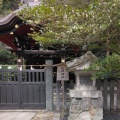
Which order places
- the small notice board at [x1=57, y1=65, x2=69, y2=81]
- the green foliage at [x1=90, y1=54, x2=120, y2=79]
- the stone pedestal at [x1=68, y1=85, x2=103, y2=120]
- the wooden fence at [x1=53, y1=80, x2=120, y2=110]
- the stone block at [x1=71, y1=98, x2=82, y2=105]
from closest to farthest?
the green foliage at [x1=90, y1=54, x2=120, y2=79], the stone pedestal at [x1=68, y1=85, x2=103, y2=120], the stone block at [x1=71, y1=98, x2=82, y2=105], the small notice board at [x1=57, y1=65, x2=69, y2=81], the wooden fence at [x1=53, y1=80, x2=120, y2=110]

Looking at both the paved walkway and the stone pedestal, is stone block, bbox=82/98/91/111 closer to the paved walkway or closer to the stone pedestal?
the stone pedestal

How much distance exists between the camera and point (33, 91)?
7.32 m

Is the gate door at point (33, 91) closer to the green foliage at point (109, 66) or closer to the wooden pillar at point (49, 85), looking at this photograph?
the wooden pillar at point (49, 85)

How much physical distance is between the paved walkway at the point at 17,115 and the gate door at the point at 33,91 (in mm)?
441

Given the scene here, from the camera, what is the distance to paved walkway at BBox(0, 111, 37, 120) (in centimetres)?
617

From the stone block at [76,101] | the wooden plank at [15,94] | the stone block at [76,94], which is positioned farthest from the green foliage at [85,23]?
the wooden plank at [15,94]

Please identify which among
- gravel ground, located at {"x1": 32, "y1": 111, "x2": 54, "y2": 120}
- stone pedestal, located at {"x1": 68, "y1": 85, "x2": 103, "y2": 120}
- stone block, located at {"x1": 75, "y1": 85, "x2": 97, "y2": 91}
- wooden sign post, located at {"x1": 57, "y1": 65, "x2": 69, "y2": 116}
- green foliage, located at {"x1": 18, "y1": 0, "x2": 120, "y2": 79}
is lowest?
gravel ground, located at {"x1": 32, "y1": 111, "x2": 54, "y2": 120}

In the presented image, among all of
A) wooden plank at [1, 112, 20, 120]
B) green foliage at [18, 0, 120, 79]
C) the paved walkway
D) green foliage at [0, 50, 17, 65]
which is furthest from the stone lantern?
green foliage at [0, 50, 17, 65]

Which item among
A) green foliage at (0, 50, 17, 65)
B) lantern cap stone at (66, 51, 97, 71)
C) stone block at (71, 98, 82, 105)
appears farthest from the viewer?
green foliage at (0, 50, 17, 65)

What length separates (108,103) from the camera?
23.5 feet

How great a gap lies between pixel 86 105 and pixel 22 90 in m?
2.87

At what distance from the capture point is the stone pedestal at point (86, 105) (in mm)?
5230

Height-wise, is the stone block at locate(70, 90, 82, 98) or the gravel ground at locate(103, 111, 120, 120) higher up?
the stone block at locate(70, 90, 82, 98)

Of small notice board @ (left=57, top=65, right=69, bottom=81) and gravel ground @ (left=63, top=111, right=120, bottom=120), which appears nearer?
gravel ground @ (left=63, top=111, right=120, bottom=120)
